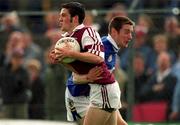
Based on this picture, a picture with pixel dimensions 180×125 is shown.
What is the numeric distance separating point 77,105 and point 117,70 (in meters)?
4.27

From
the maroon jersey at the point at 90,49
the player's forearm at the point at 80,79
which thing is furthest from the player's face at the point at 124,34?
the player's forearm at the point at 80,79

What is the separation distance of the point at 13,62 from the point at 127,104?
6.57ft

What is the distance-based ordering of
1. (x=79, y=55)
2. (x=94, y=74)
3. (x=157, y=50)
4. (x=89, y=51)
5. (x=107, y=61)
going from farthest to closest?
1. (x=157, y=50)
2. (x=107, y=61)
3. (x=94, y=74)
4. (x=89, y=51)
5. (x=79, y=55)

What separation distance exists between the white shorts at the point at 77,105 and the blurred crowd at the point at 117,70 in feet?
13.5

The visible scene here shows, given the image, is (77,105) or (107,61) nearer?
(107,61)

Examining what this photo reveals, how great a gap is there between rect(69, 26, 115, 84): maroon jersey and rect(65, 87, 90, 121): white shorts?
543mm

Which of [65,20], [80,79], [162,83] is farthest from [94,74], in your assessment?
[162,83]

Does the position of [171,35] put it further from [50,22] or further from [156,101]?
[50,22]

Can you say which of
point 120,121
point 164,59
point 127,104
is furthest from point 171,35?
point 120,121

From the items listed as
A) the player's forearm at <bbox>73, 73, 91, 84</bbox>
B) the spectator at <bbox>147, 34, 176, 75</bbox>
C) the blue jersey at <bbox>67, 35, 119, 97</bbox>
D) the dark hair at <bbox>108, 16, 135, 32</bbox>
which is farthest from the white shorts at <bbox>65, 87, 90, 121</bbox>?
the spectator at <bbox>147, 34, 176, 75</bbox>

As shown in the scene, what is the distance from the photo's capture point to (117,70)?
13.1 meters

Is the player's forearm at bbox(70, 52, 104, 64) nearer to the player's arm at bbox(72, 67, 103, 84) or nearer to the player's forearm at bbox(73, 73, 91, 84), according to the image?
the player's arm at bbox(72, 67, 103, 84)

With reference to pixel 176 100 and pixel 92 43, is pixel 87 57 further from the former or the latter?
pixel 176 100

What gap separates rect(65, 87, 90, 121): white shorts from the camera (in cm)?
886
